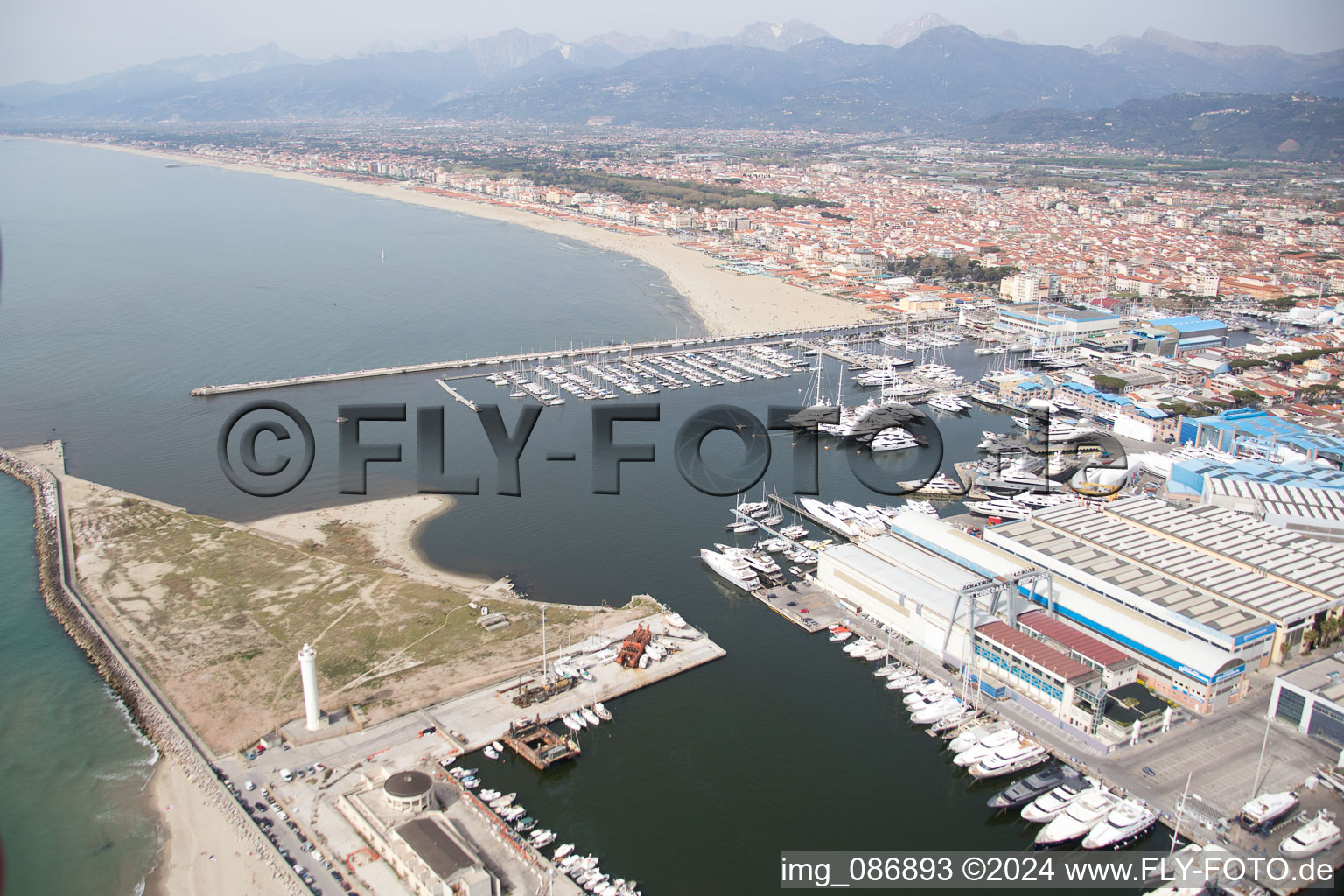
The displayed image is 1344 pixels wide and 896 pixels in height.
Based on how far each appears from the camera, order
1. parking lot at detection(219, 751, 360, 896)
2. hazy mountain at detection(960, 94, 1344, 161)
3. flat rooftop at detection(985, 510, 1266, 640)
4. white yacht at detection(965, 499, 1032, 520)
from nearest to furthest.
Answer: parking lot at detection(219, 751, 360, 896)
flat rooftop at detection(985, 510, 1266, 640)
white yacht at detection(965, 499, 1032, 520)
hazy mountain at detection(960, 94, 1344, 161)

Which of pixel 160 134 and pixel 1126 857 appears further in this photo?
pixel 160 134

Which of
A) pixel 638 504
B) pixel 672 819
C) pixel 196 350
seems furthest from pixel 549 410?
pixel 672 819

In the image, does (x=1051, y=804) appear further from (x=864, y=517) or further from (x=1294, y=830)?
(x=864, y=517)

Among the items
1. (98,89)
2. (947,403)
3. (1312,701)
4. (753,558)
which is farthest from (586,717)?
(98,89)

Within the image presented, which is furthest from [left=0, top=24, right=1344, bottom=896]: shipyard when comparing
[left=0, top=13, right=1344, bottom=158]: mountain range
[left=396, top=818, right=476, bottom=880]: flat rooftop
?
[left=0, top=13, right=1344, bottom=158]: mountain range

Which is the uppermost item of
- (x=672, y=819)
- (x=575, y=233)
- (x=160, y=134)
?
(x=160, y=134)

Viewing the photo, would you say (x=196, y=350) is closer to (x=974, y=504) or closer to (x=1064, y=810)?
(x=974, y=504)

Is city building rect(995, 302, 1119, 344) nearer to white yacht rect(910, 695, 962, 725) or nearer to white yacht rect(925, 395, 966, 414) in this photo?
white yacht rect(925, 395, 966, 414)
